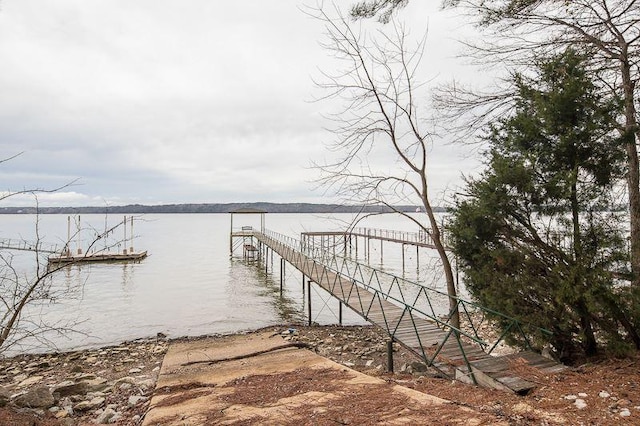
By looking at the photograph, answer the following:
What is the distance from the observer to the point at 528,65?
281 inches

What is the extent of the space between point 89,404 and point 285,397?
4.56 m

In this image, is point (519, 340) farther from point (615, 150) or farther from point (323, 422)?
point (323, 422)

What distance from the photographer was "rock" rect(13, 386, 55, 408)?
6891 millimetres

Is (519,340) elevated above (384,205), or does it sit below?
below

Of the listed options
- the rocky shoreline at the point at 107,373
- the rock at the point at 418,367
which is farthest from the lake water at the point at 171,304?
the rock at the point at 418,367

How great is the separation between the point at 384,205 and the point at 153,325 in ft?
45.0

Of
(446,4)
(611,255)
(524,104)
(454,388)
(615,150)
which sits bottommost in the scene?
(454,388)

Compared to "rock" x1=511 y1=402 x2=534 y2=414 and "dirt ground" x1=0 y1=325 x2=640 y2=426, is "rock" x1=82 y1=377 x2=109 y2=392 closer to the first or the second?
"dirt ground" x1=0 y1=325 x2=640 y2=426

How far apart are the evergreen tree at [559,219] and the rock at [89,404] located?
7.74m

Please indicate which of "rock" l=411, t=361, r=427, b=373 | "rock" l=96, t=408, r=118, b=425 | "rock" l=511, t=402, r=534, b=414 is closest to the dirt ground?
"rock" l=511, t=402, r=534, b=414

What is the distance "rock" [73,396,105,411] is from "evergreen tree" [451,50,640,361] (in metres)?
7.74

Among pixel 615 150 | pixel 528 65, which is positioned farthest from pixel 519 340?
pixel 528 65

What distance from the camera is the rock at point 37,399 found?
6891 millimetres

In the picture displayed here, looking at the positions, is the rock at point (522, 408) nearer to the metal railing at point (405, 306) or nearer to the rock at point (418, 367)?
the metal railing at point (405, 306)
